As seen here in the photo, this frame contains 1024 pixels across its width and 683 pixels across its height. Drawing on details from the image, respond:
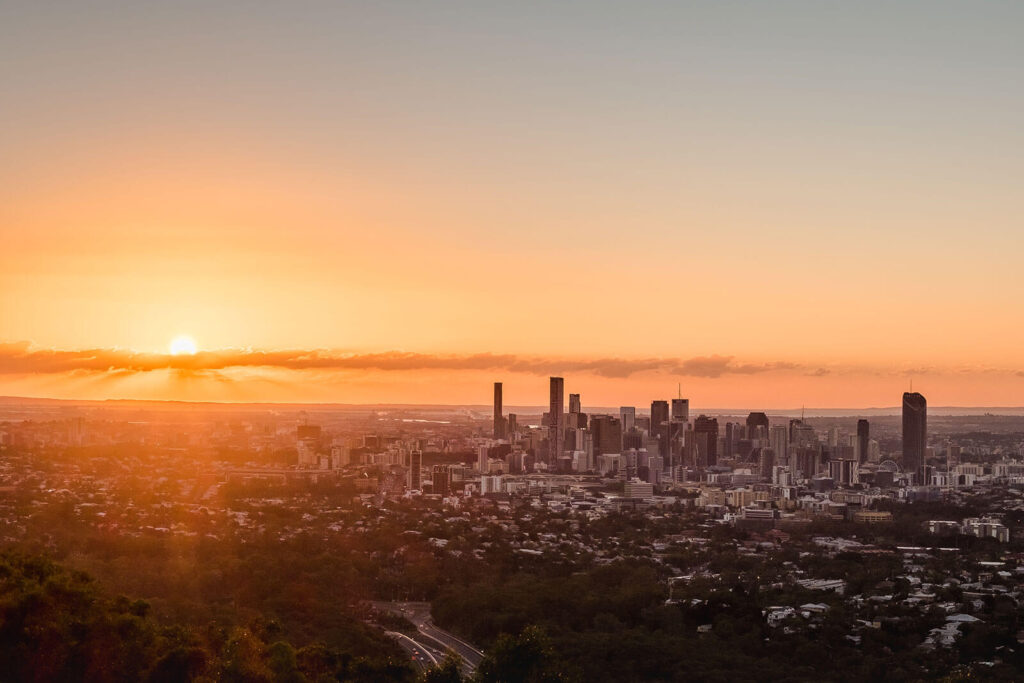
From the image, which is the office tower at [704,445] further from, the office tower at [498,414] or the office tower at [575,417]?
the office tower at [498,414]

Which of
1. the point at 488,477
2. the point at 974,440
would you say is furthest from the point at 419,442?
the point at 974,440

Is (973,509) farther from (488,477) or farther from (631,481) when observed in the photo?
(488,477)

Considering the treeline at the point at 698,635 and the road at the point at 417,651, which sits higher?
the treeline at the point at 698,635

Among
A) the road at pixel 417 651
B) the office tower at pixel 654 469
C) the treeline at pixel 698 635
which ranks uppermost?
the treeline at pixel 698 635

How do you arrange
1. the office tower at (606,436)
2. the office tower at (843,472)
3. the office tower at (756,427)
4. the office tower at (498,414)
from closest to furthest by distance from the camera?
the office tower at (843,472) < the office tower at (606,436) < the office tower at (756,427) < the office tower at (498,414)

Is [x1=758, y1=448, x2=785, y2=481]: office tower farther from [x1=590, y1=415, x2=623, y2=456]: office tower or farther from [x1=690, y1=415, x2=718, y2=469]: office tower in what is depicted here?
[x1=590, y1=415, x2=623, y2=456]: office tower

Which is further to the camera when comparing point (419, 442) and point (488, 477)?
point (419, 442)

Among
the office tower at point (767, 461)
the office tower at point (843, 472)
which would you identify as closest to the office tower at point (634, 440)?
the office tower at point (767, 461)
